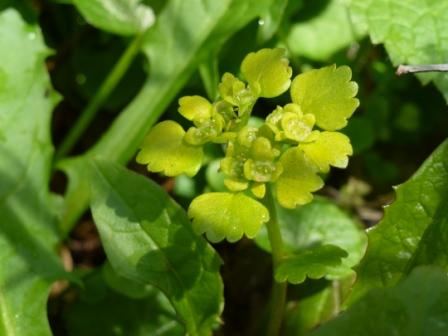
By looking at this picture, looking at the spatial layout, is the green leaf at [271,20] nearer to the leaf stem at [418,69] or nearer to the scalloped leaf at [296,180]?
the leaf stem at [418,69]

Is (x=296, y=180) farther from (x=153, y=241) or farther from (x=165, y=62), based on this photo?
(x=165, y=62)

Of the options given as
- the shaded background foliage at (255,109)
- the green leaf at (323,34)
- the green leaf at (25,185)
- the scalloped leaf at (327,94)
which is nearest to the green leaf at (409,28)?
the shaded background foliage at (255,109)

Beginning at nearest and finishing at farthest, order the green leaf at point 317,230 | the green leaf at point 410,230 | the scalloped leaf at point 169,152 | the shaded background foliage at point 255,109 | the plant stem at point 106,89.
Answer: the scalloped leaf at point 169,152
the green leaf at point 410,230
the green leaf at point 317,230
the shaded background foliage at point 255,109
the plant stem at point 106,89

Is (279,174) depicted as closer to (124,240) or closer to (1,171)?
(124,240)

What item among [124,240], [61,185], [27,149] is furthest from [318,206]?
[61,185]

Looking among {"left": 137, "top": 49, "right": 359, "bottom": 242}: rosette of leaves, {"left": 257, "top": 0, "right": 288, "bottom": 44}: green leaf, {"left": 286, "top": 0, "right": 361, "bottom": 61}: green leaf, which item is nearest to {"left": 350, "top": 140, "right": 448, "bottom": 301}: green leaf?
{"left": 137, "top": 49, "right": 359, "bottom": 242}: rosette of leaves

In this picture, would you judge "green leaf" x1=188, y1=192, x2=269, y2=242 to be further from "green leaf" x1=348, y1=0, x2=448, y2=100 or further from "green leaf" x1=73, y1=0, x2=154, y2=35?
"green leaf" x1=73, y1=0, x2=154, y2=35
